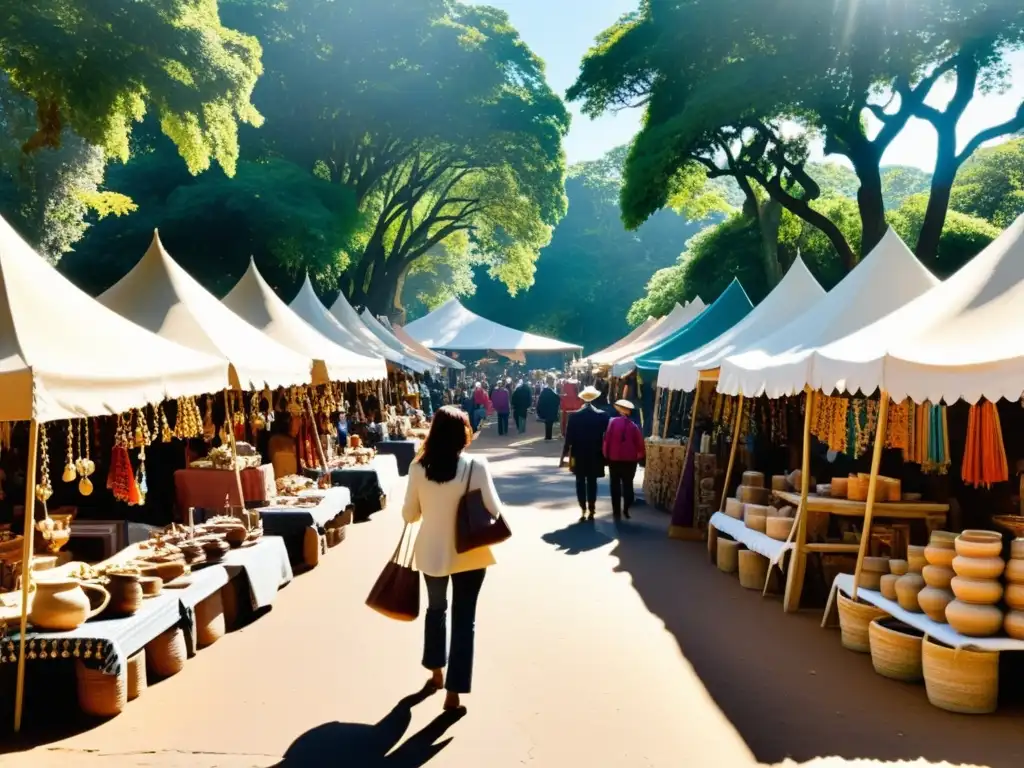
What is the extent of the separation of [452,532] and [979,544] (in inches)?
119

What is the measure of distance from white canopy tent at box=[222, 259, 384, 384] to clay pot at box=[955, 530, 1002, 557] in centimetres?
756

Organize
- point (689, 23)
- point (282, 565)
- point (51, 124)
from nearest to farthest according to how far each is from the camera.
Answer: point (282, 565), point (51, 124), point (689, 23)

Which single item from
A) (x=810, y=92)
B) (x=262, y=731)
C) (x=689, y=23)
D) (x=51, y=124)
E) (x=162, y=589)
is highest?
(x=689, y=23)

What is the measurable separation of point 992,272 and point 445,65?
2154cm

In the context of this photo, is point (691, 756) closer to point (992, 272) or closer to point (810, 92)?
point (992, 272)

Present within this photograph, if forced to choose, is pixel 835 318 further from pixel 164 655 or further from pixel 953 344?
pixel 164 655

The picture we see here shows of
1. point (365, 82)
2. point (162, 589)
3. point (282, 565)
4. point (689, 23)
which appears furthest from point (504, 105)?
point (162, 589)

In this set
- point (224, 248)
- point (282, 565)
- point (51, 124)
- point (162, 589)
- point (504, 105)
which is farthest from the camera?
point (504, 105)

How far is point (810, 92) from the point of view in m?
18.0

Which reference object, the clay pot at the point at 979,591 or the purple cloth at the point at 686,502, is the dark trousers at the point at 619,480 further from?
the clay pot at the point at 979,591

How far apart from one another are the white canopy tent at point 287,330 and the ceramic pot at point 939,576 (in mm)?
7384

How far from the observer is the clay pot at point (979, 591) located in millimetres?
5121

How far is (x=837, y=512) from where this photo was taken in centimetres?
724

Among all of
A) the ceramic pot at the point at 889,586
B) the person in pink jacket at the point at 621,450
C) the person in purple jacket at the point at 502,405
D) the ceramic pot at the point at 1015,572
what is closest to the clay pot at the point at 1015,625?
the ceramic pot at the point at 1015,572
